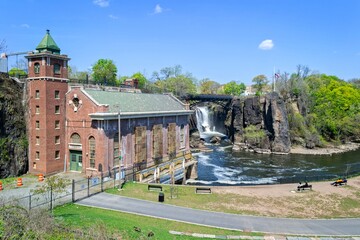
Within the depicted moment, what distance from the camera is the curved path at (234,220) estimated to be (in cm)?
2056

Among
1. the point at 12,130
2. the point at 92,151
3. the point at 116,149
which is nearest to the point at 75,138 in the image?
the point at 92,151

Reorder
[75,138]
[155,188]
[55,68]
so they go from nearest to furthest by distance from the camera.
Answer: [155,188], [55,68], [75,138]

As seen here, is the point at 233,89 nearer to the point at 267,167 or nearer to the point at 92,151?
the point at 267,167

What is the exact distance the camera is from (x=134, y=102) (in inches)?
1519

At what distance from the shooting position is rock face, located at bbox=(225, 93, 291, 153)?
7438 cm

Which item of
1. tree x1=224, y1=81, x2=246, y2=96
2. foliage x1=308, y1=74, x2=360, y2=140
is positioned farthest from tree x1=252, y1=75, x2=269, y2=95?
foliage x1=308, y1=74, x2=360, y2=140

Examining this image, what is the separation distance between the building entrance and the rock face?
5039 cm

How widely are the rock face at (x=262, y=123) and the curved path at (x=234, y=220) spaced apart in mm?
52356

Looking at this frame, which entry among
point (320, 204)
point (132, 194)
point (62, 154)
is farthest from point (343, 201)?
point (62, 154)

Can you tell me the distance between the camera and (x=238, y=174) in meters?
50.5

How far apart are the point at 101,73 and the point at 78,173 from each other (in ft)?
193

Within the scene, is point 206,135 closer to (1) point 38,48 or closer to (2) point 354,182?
(2) point 354,182

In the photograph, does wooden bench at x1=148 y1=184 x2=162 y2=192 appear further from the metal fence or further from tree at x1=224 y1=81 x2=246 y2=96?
tree at x1=224 y1=81 x2=246 y2=96

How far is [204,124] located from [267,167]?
44234 millimetres
